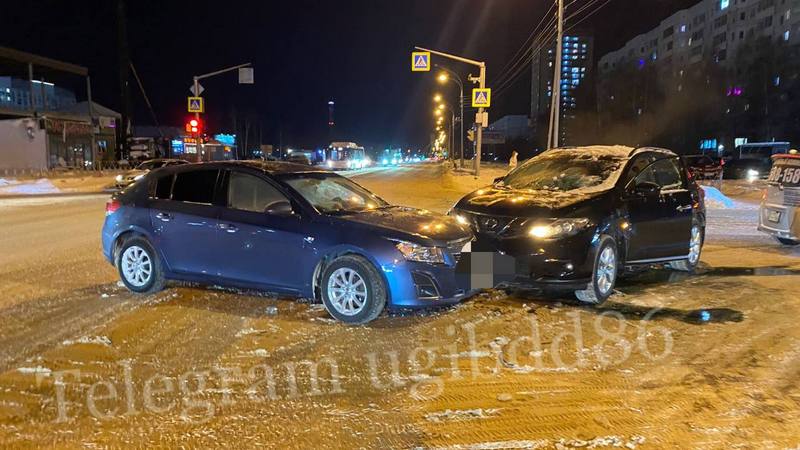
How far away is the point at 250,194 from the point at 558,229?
3.38 m

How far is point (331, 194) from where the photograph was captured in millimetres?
6945

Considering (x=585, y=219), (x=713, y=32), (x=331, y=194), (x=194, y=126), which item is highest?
(x=713, y=32)

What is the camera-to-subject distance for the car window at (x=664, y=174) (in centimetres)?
802

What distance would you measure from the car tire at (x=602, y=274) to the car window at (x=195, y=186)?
14.1 ft

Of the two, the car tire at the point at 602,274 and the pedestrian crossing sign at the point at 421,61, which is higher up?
the pedestrian crossing sign at the point at 421,61

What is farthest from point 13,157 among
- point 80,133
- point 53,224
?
point 53,224

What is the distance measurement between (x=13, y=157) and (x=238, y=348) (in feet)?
135

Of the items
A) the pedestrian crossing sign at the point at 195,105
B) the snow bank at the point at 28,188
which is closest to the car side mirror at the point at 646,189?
the snow bank at the point at 28,188

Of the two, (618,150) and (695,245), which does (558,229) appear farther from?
(695,245)

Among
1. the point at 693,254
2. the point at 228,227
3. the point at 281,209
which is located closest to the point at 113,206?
the point at 228,227

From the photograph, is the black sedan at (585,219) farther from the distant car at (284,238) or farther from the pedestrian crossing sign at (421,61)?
the pedestrian crossing sign at (421,61)

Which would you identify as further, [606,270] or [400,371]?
[606,270]

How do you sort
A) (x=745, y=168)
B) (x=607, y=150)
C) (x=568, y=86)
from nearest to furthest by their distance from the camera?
(x=607, y=150) → (x=745, y=168) → (x=568, y=86)

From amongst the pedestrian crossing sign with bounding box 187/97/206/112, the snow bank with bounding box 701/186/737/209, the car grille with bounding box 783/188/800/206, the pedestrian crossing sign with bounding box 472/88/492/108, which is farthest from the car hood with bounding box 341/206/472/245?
the pedestrian crossing sign with bounding box 187/97/206/112
